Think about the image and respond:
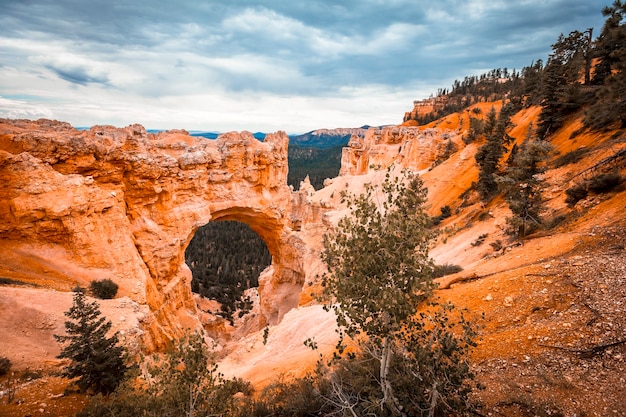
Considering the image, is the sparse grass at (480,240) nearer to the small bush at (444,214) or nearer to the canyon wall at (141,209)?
the small bush at (444,214)

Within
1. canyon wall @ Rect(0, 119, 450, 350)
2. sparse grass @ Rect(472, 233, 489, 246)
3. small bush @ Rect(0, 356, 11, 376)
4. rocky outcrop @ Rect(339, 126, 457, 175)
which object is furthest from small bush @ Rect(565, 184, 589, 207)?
rocky outcrop @ Rect(339, 126, 457, 175)

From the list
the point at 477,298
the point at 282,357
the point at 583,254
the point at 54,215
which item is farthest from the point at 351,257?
the point at 54,215

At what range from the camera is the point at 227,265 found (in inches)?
2571

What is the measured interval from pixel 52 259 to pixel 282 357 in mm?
13139

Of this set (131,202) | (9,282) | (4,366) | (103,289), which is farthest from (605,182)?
(9,282)

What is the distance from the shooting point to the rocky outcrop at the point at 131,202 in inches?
653

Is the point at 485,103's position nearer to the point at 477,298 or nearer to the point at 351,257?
the point at 477,298

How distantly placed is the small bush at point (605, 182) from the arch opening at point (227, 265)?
36520 millimetres

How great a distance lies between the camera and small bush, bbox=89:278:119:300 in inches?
620

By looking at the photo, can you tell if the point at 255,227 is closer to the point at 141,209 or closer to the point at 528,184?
the point at 141,209

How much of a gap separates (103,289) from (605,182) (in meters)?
24.8

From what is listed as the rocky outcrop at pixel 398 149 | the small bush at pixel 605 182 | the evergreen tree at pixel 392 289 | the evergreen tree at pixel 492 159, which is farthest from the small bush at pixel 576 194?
the rocky outcrop at pixel 398 149

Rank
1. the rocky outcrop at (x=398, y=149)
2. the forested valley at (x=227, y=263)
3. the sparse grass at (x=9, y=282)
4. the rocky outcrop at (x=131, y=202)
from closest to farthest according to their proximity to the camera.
Result: the sparse grass at (x=9, y=282) < the rocky outcrop at (x=131, y=202) < the forested valley at (x=227, y=263) < the rocky outcrop at (x=398, y=149)

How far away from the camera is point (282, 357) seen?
53.8ft
